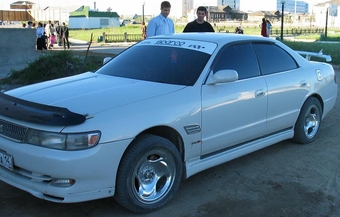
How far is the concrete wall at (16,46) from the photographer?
1365 cm

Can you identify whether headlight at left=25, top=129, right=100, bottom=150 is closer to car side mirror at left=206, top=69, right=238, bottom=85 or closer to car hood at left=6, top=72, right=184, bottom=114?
car hood at left=6, top=72, right=184, bottom=114

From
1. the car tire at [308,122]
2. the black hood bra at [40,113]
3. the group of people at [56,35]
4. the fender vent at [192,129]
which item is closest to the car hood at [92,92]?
the black hood bra at [40,113]

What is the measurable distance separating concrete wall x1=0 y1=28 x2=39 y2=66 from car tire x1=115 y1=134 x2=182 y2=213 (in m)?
11.1

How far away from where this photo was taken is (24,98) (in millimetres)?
4008

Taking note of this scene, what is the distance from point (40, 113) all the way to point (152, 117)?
0.94 m

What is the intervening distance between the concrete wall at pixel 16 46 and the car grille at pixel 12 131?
1065cm

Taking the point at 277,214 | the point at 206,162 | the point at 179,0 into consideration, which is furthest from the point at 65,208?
the point at 179,0

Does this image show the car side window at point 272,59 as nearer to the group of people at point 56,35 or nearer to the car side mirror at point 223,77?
the car side mirror at point 223,77

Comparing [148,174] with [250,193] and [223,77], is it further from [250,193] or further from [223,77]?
[223,77]

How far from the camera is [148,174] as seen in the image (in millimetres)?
3855

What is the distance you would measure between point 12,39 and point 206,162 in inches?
449

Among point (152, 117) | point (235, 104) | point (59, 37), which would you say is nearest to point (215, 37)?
point (235, 104)

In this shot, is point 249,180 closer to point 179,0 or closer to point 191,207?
point 191,207

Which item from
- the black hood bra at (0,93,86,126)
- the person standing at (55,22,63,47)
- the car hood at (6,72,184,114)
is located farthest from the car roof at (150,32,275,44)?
the person standing at (55,22,63,47)
